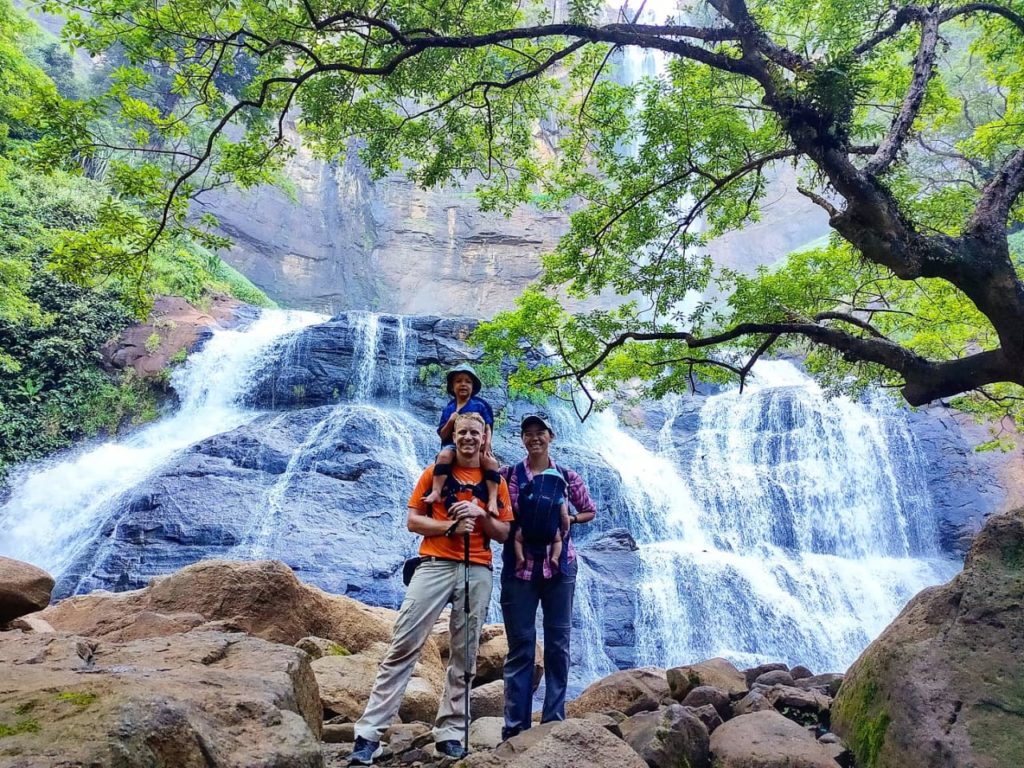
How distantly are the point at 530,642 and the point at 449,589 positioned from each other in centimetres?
60

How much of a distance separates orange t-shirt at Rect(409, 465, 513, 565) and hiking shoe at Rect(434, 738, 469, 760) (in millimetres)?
910

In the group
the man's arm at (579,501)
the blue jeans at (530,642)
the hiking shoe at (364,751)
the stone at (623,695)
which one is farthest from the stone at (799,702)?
the hiking shoe at (364,751)

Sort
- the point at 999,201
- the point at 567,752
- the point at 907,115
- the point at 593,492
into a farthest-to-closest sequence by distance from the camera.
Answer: the point at 593,492 < the point at 907,115 < the point at 999,201 < the point at 567,752

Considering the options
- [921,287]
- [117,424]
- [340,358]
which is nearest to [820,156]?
[921,287]

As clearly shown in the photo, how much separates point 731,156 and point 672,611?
8615mm

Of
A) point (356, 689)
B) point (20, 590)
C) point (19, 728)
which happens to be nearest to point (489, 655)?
point (356, 689)

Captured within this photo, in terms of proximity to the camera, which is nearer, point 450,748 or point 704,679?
point 450,748

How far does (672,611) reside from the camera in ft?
41.2

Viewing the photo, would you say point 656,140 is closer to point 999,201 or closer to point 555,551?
point 999,201

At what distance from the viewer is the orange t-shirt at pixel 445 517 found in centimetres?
372

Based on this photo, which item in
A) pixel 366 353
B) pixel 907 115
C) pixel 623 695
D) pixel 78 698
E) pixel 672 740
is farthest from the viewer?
→ pixel 366 353

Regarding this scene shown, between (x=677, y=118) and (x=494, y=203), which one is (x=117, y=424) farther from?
(x=677, y=118)

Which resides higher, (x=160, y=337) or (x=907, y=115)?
(x=160, y=337)

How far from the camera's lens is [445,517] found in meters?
3.76
